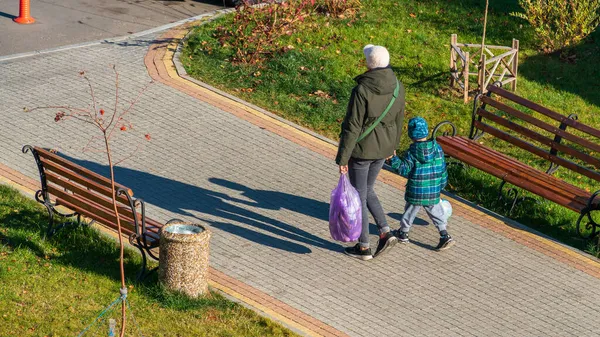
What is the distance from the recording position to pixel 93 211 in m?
9.38

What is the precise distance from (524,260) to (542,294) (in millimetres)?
699

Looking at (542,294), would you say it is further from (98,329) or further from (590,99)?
(590,99)

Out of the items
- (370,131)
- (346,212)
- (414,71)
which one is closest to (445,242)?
(346,212)

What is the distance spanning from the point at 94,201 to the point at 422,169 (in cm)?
327

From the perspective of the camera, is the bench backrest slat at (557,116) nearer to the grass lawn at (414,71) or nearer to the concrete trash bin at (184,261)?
the grass lawn at (414,71)

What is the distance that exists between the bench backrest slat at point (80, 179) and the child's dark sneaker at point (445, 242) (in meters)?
3.36

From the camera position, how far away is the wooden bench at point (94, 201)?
29.9ft

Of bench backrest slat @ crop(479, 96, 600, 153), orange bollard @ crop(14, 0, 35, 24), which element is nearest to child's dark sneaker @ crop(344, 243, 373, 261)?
bench backrest slat @ crop(479, 96, 600, 153)

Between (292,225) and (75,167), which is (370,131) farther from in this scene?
(75,167)

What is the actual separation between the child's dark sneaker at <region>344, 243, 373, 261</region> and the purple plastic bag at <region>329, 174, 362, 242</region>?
317 mm

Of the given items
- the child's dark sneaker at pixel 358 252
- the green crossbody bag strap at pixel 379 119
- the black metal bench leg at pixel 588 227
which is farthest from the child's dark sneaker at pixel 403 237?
the black metal bench leg at pixel 588 227

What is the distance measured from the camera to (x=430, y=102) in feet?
47.3

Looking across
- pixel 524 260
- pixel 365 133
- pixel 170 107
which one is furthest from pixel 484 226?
pixel 170 107

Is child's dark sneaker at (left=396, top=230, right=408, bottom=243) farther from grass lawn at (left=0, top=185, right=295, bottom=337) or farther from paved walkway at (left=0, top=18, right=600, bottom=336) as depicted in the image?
grass lawn at (left=0, top=185, right=295, bottom=337)
